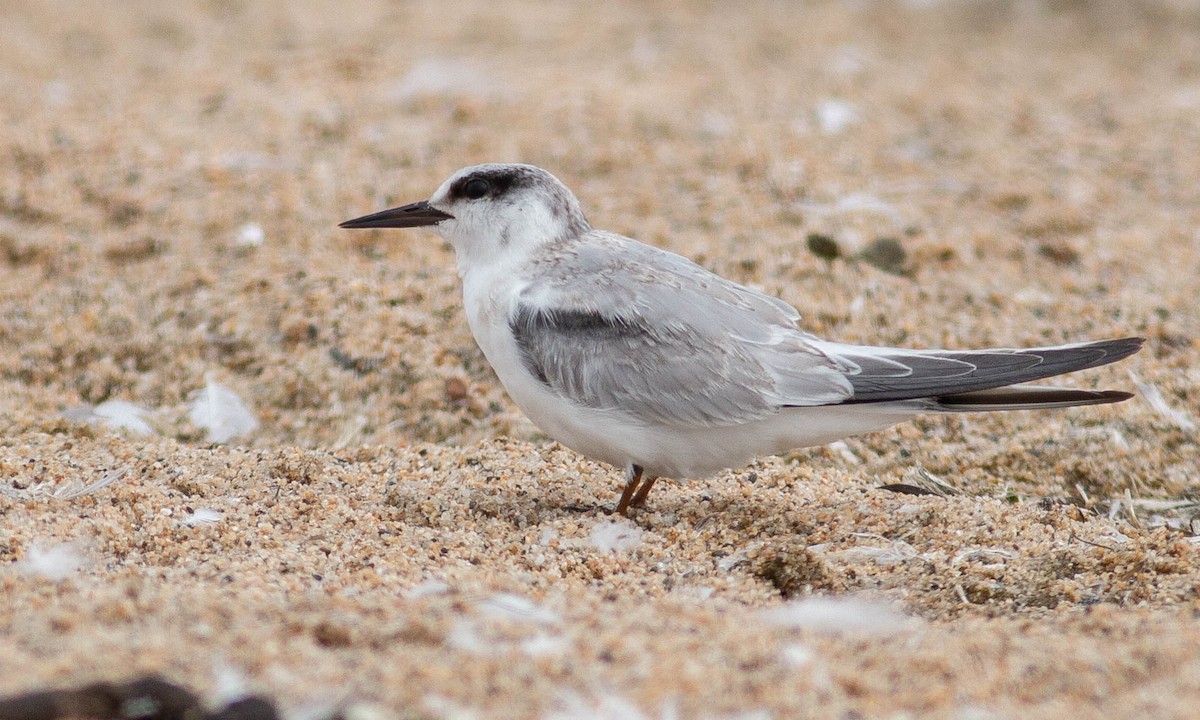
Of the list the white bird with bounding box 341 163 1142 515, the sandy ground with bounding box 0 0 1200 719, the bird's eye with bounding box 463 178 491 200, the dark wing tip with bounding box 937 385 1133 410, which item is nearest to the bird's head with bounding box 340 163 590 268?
the bird's eye with bounding box 463 178 491 200

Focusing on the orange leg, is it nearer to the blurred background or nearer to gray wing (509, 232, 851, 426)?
gray wing (509, 232, 851, 426)

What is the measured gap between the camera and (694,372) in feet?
10.6

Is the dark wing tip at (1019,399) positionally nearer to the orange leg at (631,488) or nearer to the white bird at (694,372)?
the white bird at (694,372)

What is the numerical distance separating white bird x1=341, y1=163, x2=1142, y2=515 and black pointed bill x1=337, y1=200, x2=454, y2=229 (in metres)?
0.42

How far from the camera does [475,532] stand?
3146mm

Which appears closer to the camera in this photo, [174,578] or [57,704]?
[57,704]

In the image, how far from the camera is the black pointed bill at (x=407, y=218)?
3.73 meters

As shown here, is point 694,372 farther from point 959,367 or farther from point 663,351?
point 959,367

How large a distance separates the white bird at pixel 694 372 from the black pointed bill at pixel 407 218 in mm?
420

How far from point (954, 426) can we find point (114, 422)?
2595 mm

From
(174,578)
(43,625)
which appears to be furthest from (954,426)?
(43,625)

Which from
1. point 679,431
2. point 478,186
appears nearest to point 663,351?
point 679,431

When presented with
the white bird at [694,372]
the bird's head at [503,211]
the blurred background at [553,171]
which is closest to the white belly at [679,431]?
the white bird at [694,372]

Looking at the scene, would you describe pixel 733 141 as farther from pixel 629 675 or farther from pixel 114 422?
pixel 629 675
